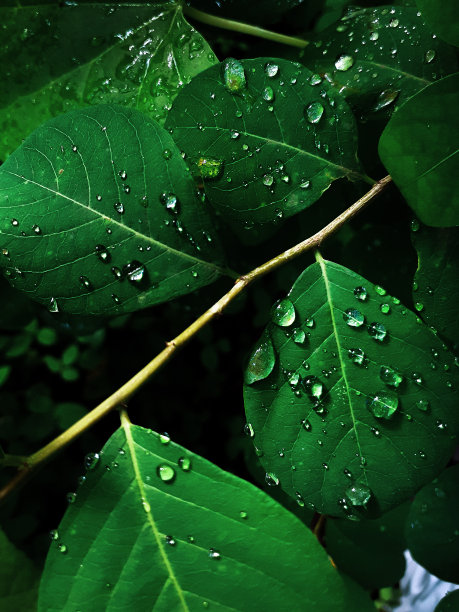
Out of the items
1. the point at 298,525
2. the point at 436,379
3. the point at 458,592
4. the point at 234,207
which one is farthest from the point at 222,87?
the point at 458,592

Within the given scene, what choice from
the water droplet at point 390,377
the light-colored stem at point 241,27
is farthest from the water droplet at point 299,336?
the light-colored stem at point 241,27

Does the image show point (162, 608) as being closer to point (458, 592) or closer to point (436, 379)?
point (436, 379)

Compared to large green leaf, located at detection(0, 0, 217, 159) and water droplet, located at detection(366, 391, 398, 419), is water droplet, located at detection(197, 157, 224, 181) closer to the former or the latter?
large green leaf, located at detection(0, 0, 217, 159)

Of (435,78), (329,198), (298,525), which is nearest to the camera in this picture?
(298,525)

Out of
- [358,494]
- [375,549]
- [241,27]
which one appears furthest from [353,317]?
[375,549]

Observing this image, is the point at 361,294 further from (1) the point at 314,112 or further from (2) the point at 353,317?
(1) the point at 314,112

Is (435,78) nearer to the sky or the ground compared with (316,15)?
nearer to the ground
